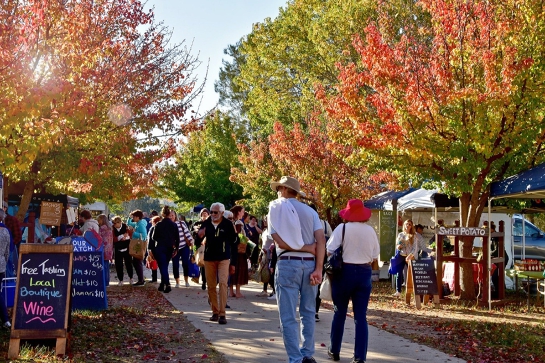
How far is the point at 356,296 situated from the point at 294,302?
87 cm

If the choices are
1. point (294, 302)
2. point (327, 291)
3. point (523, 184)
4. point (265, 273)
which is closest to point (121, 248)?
point (265, 273)

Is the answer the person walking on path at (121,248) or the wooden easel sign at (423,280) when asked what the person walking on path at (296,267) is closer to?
the wooden easel sign at (423,280)

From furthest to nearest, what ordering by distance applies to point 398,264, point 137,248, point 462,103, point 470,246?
point 137,248, point 398,264, point 470,246, point 462,103

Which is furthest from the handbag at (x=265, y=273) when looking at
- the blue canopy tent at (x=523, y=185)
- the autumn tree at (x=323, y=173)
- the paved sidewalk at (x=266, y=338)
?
the autumn tree at (x=323, y=173)

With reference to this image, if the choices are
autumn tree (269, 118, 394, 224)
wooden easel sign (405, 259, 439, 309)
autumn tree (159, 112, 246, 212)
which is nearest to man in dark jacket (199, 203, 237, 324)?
wooden easel sign (405, 259, 439, 309)

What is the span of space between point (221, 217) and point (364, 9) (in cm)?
1767

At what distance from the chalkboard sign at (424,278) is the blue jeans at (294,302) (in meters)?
6.57

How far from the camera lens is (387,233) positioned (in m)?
19.2

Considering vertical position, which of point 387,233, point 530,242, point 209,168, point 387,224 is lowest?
point 387,233

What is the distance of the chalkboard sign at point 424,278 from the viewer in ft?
43.7

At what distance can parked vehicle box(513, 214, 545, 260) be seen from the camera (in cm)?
2302

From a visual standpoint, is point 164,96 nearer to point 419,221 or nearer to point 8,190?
point 8,190

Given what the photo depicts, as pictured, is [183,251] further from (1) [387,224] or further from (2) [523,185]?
(2) [523,185]

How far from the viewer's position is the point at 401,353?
8445mm
